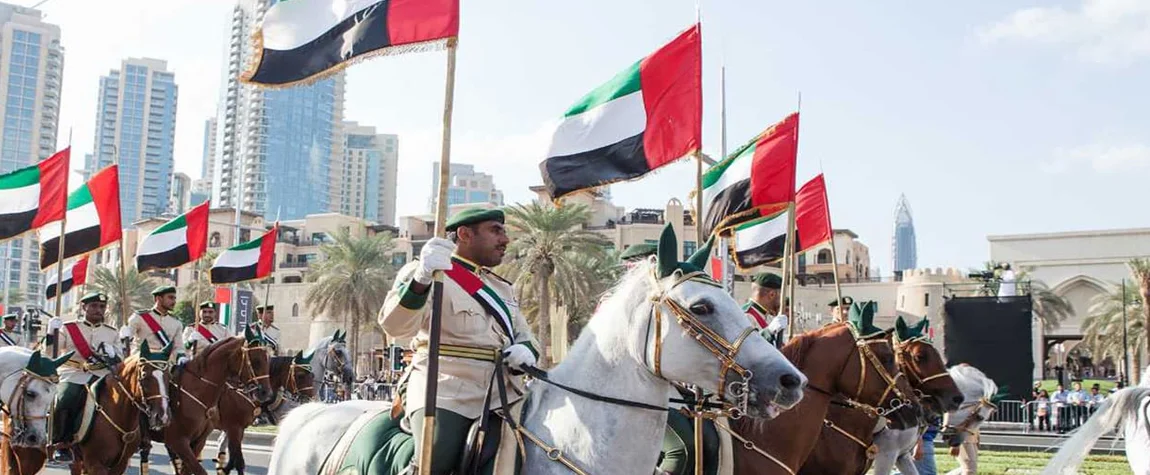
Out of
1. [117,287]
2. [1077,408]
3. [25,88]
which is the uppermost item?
[25,88]

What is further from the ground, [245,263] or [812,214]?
[812,214]

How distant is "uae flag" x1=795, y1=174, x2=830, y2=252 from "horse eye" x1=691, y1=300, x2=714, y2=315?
10.5 m

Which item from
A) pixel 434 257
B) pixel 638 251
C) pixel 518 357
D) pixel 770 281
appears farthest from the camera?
pixel 770 281

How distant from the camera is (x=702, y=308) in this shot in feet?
16.5

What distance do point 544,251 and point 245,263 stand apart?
20.9m

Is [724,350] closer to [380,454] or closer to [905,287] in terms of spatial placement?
[380,454]

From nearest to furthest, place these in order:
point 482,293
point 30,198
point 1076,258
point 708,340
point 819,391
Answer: point 708,340
point 482,293
point 819,391
point 30,198
point 1076,258

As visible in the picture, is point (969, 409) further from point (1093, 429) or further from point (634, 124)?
point (634, 124)

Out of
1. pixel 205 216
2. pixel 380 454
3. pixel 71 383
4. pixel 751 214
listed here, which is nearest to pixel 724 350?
pixel 380 454

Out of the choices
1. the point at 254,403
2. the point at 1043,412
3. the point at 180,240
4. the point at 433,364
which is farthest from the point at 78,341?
the point at 1043,412

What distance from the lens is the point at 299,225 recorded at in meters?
103

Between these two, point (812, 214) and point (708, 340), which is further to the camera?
point (812, 214)

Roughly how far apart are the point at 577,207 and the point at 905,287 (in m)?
46.5

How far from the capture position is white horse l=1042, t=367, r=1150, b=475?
9.48m
